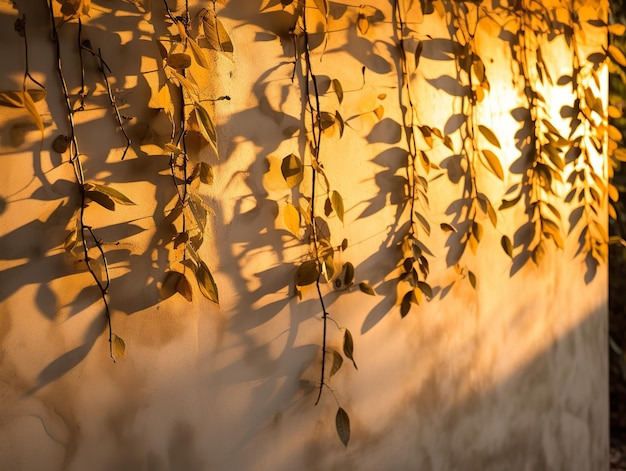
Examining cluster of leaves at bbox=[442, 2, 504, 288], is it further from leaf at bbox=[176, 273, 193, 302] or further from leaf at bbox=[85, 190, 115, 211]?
leaf at bbox=[85, 190, 115, 211]

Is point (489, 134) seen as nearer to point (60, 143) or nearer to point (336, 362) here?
point (336, 362)

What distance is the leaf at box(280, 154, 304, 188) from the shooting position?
1439mm

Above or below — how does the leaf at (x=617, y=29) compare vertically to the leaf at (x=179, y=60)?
below

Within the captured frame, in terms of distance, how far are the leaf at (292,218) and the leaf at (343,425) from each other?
0.40m

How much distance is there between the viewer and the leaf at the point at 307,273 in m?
1.48

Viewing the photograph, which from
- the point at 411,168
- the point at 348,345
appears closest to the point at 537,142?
the point at 411,168

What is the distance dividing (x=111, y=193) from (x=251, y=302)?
1.27ft

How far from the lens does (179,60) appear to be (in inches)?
50.1

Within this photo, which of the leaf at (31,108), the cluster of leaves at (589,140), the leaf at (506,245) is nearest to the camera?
the leaf at (31,108)

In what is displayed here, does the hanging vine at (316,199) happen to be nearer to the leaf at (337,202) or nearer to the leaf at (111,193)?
the leaf at (337,202)

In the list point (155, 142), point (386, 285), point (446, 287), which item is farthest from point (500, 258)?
point (155, 142)

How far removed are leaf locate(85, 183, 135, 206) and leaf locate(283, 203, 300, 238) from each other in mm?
352

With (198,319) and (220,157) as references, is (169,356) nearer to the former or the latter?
(198,319)

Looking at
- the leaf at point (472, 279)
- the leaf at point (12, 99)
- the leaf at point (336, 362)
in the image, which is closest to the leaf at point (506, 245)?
the leaf at point (472, 279)
